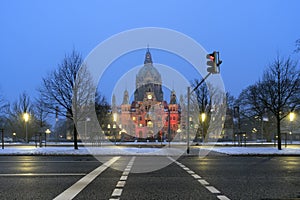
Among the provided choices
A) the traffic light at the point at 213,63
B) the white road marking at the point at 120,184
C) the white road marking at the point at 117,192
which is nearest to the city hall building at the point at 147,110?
the traffic light at the point at 213,63

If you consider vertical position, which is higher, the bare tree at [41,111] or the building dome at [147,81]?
the building dome at [147,81]

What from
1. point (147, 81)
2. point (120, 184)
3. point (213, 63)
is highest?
point (147, 81)

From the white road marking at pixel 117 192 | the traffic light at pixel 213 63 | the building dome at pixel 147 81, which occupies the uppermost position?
the building dome at pixel 147 81

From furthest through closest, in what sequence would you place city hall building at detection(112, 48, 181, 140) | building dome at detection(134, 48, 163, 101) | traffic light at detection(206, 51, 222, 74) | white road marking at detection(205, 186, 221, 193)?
building dome at detection(134, 48, 163, 101)
city hall building at detection(112, 48, 181, 140)
traffic light at detection(206, 51, 222, 74)
white road marking at detection(205, 186, 221, 193)

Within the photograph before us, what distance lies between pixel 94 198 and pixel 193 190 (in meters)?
2.92

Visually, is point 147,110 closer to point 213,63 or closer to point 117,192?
point 213,63

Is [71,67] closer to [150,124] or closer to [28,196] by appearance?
[28,196]

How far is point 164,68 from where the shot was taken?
30672 millimetres

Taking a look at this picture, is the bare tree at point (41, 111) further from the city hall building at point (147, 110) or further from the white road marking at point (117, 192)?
the city hall building at point (147, 110)

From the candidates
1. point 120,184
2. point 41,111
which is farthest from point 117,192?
point 41,111

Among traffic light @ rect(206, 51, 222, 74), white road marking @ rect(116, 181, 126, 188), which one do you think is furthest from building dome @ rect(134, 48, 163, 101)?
white road marking @ rect(116, 181, 126, 188)

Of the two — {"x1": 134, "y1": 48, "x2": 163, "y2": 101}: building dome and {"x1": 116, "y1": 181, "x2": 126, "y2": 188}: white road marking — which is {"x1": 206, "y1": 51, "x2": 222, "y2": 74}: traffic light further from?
{"x1": 134, "y1": 48, "x2": 163, "y2": 101}: building dome

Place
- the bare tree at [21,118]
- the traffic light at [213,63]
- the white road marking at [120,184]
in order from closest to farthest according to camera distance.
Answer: the white road marking at [120,184] → the traffic light at [213,63] → the bare tree at [21,118]

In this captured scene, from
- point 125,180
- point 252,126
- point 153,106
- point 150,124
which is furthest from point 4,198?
point 153,106
